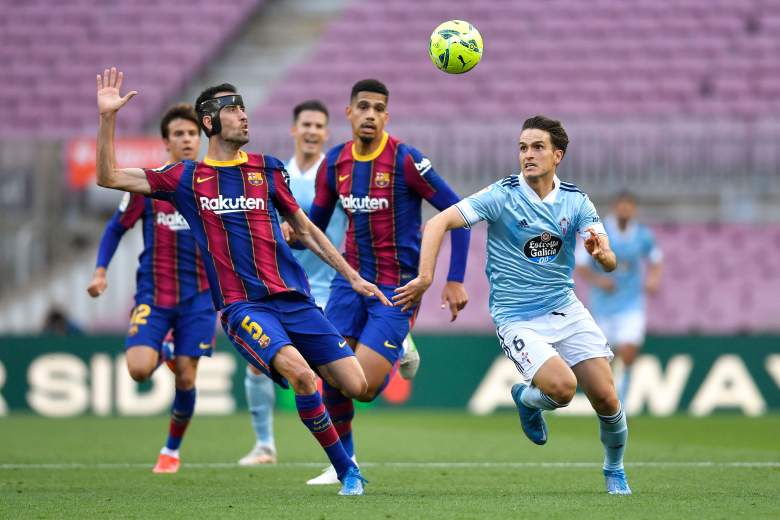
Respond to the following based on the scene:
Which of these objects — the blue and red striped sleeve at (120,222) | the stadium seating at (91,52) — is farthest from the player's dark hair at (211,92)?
the stadium seating at (91,52)

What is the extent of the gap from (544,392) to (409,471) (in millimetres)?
2103

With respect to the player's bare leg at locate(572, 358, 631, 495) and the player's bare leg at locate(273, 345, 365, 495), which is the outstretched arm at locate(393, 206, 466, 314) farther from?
the player's bare leg at locate(572, 358, 631, 495)

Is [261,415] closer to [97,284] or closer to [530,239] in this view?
[97,284]

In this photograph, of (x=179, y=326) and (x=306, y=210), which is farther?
(x=306, y=210)

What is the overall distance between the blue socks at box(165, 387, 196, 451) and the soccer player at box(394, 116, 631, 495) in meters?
2.52

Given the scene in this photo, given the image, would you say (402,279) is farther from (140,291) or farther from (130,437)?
(130,437)

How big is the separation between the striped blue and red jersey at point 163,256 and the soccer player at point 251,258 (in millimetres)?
2087

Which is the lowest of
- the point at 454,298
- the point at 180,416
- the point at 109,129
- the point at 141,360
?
the point at 180,416

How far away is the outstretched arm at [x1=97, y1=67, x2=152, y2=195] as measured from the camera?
758 centimetres

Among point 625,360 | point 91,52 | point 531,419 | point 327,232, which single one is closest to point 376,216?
point 327,232

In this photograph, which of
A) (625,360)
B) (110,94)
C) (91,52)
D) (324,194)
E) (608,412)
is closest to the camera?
(110,94)

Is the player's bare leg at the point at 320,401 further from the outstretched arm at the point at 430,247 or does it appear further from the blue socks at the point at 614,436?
the blue socks at the point at 614,436

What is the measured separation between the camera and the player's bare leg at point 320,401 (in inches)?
305

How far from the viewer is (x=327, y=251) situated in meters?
8.23
